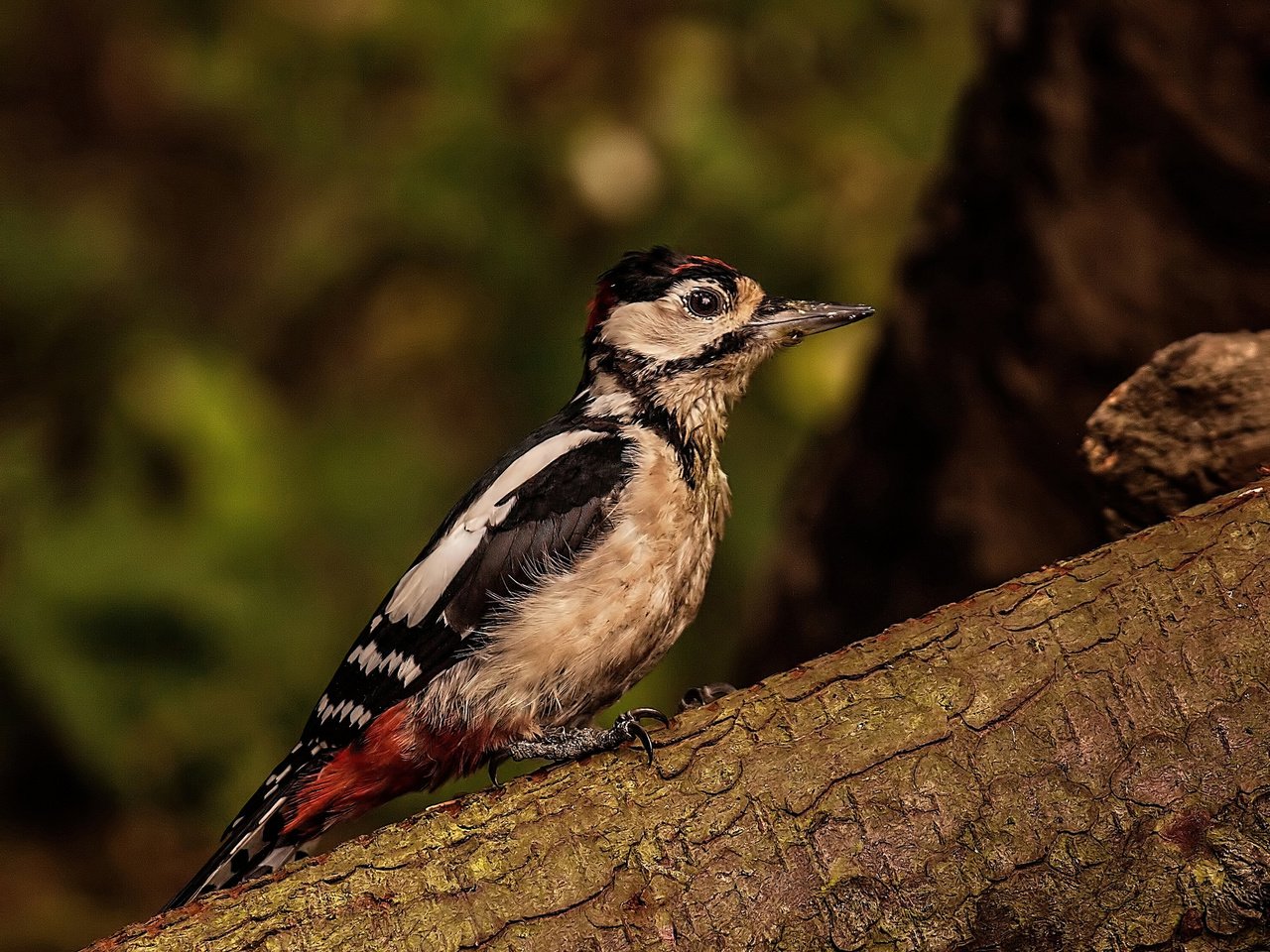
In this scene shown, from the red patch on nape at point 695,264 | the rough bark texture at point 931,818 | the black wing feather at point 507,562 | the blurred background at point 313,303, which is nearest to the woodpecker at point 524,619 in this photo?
the black wing feather at point 507,562

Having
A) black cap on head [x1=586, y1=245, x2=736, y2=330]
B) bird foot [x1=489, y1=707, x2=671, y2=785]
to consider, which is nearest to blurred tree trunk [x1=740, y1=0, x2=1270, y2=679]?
black cap on head [x1=586, y1=245, x2=736, y2=330]

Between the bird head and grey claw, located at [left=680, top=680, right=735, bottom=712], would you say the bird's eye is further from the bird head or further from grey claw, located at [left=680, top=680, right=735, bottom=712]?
grey claw, located at [left=680, top=680, right=735, bottom=712]

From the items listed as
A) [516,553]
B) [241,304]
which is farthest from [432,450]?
[516,553]

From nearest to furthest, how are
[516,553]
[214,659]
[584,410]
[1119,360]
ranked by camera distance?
[516,553], [584,410], [1119,360], [214,659]

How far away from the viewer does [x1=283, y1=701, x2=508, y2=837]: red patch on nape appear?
7.43ft

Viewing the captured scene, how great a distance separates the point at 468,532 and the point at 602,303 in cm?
63

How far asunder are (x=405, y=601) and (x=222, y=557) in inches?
46.0

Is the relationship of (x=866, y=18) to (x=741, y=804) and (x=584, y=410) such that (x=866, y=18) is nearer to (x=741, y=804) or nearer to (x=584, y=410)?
(x=584, y=410)

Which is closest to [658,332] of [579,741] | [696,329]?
[696,329]

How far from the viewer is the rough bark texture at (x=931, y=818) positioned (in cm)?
165

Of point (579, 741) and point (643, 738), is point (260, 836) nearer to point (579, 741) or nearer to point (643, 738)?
point (579, 741)

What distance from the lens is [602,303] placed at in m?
2.76

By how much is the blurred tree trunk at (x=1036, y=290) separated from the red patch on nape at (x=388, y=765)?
1232 mm

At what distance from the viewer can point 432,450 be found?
4133 millimetres
